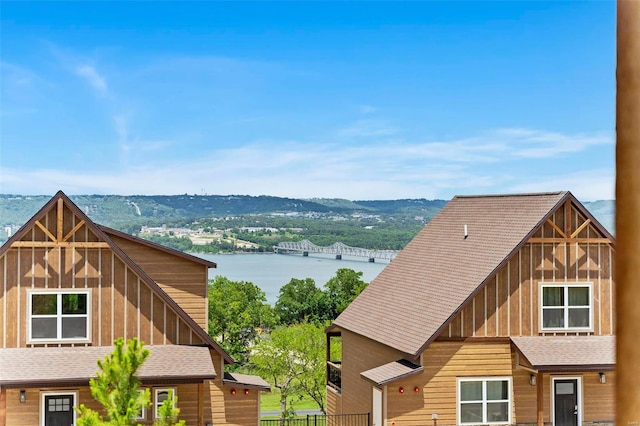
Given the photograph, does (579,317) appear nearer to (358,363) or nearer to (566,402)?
(566,402)

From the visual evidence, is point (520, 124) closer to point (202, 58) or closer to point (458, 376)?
point (202, 58)

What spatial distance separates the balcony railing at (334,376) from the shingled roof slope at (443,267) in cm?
201

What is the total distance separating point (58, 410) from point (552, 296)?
41.0 ft

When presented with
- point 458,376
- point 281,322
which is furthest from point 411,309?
point 281,322

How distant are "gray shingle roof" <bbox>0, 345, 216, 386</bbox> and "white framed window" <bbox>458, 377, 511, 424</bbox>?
6552 millimetres

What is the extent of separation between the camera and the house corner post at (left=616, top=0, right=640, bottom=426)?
0.92 meters

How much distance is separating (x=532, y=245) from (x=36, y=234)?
12153mm

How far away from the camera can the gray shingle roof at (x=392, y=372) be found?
65.2ft

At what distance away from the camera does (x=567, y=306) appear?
21.5 meters

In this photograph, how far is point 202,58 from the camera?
11812 cm

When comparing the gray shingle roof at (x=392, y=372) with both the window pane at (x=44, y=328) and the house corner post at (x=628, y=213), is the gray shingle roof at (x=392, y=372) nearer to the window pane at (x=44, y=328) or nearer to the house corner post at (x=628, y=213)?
the window pane at (x=44, y=328)

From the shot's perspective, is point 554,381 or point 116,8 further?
point 116,8

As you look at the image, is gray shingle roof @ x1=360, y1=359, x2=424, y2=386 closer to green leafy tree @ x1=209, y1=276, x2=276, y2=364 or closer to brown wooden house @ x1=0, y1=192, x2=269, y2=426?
brown wooden house @ x1=0, y1=192, x2=269, y2=426

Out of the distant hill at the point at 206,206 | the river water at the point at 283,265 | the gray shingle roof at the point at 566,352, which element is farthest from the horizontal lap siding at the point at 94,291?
the river water at the point at 283,265
